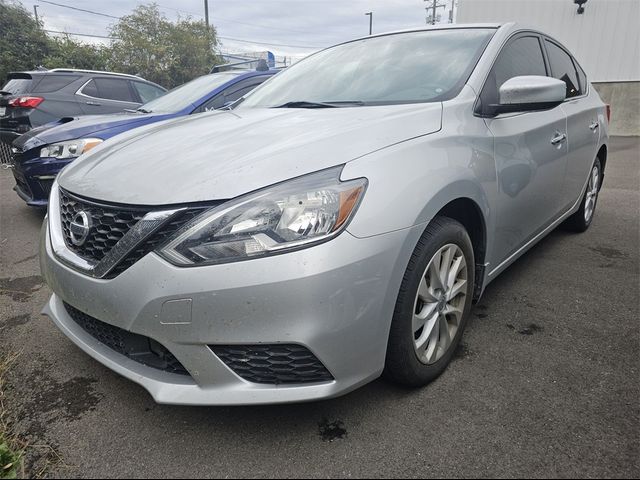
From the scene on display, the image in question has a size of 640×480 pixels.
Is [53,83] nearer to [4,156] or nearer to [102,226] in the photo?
[4,156]

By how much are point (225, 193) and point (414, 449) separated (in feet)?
3.57

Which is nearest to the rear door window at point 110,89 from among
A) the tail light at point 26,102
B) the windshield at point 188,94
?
the tail light at point 26,102

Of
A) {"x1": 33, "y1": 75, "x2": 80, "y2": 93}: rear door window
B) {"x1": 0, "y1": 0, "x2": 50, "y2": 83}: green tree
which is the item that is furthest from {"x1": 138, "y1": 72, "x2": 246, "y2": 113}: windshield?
{"x1": 0, "y1": 0, "x2": 50, "y2": 83}: green tree

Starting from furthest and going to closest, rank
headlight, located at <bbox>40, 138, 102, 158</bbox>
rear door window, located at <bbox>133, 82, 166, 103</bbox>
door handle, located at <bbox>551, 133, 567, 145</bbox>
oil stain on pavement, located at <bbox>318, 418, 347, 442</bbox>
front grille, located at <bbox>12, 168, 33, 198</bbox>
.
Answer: rear door window, located at <bbox>133, 82, 166, 103</bbox>, front grille, located at <bbox>12, 168, 33, 198</bbox>, headlight, located at <bbox>40, 138, 102, 158</bbox>, door handle, located at <bbox>551, 133, 567, 145</bbox>, oil stain on pavement, located at <bbox>318, 418, 347, 442</bbox>

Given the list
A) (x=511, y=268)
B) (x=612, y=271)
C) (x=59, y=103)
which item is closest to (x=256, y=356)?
(x=511, y=268)

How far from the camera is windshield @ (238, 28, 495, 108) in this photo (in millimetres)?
2330

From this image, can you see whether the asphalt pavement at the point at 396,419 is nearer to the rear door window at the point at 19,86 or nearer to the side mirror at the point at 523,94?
the side mirror at the point at 523,94

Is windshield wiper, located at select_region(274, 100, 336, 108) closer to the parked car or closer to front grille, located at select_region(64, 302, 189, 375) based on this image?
the parked car

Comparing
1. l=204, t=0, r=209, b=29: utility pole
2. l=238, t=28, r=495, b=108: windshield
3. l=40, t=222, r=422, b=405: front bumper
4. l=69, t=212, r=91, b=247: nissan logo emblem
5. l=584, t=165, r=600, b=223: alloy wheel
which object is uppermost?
l=204, t=0, r=209, b=29: utility pole

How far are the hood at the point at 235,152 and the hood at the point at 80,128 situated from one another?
2222mm

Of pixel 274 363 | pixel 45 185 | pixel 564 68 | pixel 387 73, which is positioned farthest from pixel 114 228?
pixel 564 68

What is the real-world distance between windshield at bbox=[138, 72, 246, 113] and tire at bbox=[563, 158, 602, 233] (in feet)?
12.2

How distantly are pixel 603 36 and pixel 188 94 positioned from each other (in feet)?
40.2

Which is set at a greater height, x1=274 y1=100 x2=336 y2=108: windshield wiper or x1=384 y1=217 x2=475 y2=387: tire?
x1=274 y1=100 x2=336 y2=108: windshield wiper
